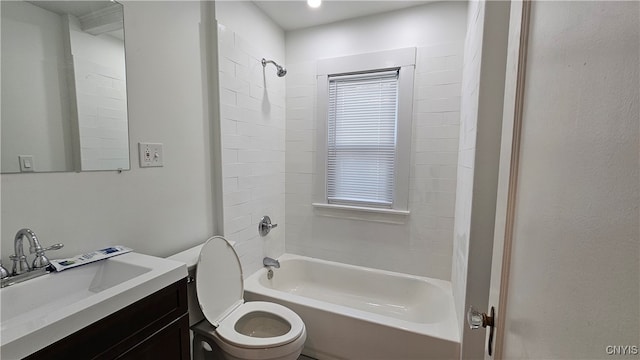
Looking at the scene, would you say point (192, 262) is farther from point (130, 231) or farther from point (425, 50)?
point (425, 50)

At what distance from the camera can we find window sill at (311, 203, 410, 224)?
2307 millimetres

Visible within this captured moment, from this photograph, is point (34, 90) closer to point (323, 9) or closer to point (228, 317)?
point (228, 317)

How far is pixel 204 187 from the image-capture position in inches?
70.6

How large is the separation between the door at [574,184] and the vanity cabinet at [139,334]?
3.64ft

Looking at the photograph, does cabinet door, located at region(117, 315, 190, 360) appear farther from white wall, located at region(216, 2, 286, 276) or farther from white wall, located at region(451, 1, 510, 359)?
white wall, located at region(451, 1, 510, 359)

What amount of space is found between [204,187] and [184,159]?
24 centimetres

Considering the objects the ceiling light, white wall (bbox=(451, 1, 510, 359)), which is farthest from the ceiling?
white wall (bbox=(451, 1, 510, 359))

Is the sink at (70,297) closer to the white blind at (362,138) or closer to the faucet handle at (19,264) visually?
the faucet handle at (19,264)

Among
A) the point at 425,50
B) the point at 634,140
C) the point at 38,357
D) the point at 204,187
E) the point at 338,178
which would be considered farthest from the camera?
the point at 338,178

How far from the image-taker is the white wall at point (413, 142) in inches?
82.5

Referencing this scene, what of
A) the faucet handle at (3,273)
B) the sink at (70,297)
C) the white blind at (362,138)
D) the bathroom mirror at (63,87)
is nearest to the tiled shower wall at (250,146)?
the white blind at (362,138)

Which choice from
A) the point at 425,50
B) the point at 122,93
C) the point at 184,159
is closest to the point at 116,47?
the point at 122,93

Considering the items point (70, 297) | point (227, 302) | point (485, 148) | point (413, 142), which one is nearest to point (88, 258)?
point (70, 297)

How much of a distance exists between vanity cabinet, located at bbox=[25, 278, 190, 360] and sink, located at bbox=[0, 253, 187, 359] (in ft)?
0.09
